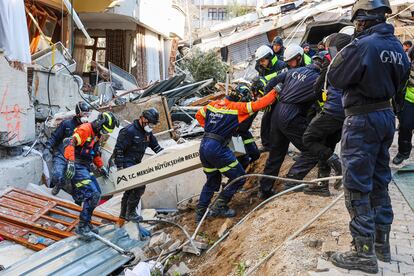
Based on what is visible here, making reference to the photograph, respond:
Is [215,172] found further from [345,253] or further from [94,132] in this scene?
[345,253]

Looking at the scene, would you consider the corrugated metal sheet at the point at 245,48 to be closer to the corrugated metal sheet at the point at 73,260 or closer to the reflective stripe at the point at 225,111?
the reflective stripe at the point at 225,111

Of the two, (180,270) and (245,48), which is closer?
(180,270)

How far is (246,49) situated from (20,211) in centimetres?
1781

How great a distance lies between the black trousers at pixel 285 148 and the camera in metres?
5.44

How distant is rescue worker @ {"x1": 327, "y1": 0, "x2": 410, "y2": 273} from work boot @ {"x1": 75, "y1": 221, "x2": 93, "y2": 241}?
3.71m

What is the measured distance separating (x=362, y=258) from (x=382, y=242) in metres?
0.34

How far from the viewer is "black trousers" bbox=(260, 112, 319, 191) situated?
544cm

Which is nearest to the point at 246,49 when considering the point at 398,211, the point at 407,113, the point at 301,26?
the point at 301,26

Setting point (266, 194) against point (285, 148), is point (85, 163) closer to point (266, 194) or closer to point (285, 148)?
point (266, 194)

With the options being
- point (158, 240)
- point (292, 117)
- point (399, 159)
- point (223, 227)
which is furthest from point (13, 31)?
point (399, 159)

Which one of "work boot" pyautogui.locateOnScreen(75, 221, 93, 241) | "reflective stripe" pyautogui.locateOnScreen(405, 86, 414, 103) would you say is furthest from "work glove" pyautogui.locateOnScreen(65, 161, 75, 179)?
"reflective stripe" pyautogui.locateOnScreen(405, 86, 414, 103)

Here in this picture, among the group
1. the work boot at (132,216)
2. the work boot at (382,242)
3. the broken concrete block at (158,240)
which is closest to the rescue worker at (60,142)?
the work boot at (132,216)

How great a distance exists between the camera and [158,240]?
615cm

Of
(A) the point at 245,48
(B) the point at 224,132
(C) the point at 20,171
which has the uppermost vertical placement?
(A) the point at 245,48
